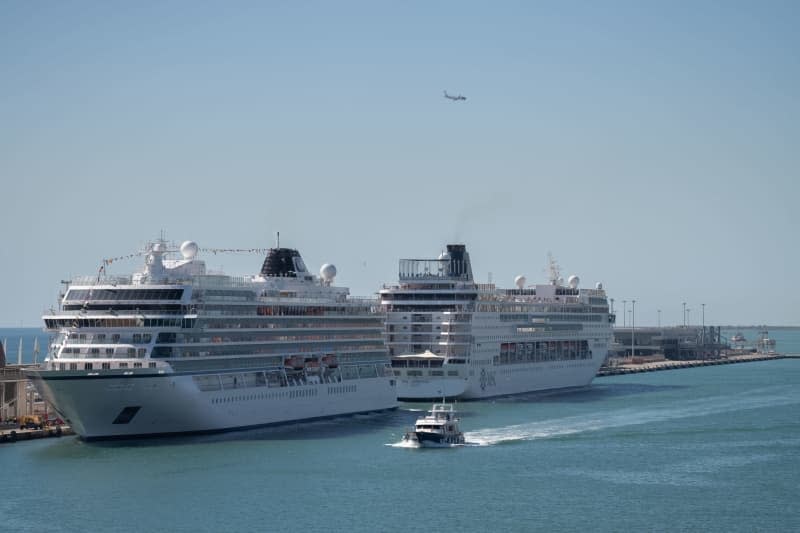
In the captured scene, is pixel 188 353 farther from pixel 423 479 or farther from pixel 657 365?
pixel 657 365

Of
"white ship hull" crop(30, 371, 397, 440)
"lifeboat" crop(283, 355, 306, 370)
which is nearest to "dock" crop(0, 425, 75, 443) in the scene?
"white ship hull" crop(30, 371, 397, 440)

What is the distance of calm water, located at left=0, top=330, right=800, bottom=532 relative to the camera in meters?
53.8

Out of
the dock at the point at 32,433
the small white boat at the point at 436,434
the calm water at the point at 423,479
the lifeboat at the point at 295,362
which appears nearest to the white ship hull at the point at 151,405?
the calm water at the point at 423,479

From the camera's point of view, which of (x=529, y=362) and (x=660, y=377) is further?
(x=660, y=377)

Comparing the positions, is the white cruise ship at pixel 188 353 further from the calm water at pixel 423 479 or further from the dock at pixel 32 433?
the dock at pixel 32 433

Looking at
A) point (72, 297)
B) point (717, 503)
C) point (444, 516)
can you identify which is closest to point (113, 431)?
point (72, 297)

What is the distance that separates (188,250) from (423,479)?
24235mm

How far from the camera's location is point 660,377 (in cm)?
14812

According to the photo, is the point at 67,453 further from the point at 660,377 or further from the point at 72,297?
the point at 660,377

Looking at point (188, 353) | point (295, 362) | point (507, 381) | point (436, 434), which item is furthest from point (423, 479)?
point (507, 381)

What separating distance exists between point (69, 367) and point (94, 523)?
20.2 meters

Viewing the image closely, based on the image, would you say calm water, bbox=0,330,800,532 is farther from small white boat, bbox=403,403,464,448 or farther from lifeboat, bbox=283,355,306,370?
lifeboat, bbox=283,355,306,370

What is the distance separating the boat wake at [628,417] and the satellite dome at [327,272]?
18.8m

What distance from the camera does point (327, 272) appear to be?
3743 inches
